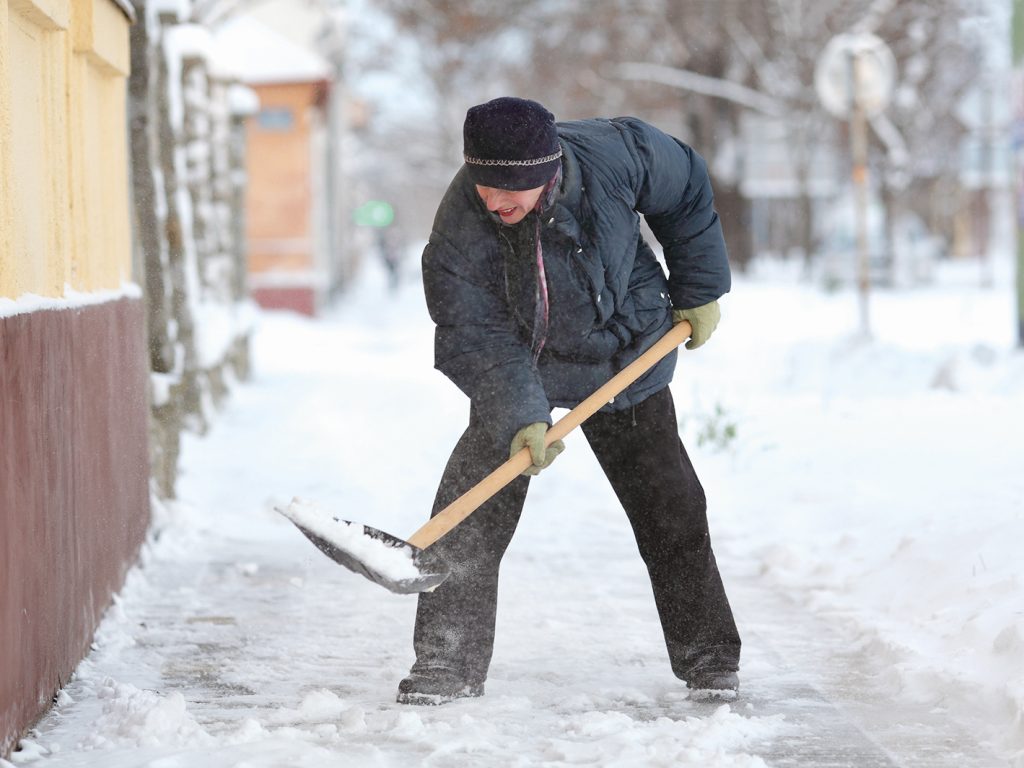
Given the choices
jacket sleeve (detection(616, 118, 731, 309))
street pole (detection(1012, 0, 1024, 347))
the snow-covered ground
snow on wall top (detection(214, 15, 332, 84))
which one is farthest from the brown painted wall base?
snow on wall top (detection(214, 15, 332, 84))

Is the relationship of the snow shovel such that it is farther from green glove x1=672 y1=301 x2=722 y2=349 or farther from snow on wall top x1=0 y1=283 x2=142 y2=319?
snow on wall top x1=0 y1=283 x2=142 y2=319

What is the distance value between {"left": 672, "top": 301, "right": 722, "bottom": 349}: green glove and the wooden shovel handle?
0.67 ft

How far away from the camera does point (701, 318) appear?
A: 429 cm

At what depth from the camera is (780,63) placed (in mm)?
30109

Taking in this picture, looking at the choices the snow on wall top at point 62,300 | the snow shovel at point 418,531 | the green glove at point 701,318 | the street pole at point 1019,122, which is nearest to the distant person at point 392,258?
the street pole at point 1019,122

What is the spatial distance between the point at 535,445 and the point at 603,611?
1487 millimetres

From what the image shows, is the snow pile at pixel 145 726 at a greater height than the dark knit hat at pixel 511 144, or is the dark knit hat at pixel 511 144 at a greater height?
the dark knit hat at pixel 511 144

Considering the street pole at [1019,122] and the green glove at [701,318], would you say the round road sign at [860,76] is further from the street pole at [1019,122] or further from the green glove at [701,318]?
the green glove at [701,318]

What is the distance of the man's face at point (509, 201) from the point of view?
3.83 metres

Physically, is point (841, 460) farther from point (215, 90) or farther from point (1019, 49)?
point (215, 90)

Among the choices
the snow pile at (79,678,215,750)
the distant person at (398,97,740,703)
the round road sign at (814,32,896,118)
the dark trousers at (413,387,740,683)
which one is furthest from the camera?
the round road sign at (814,32,896,118)

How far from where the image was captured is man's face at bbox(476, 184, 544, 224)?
12.6ft

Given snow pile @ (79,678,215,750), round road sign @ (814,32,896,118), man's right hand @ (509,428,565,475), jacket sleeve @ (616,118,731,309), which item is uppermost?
round road sign @ (814,32,896,118)

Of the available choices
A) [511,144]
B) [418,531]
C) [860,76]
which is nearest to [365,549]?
[418,531]
